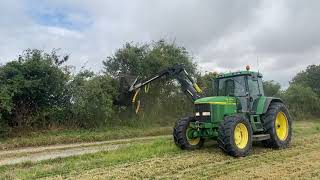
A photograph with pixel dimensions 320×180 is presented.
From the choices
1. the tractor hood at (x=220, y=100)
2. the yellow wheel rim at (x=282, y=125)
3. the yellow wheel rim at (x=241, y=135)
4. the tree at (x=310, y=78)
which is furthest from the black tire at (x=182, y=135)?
the tree at (x=310, y=78)

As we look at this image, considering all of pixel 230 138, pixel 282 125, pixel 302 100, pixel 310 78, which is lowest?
pixel 230 138

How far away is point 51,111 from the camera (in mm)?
21172

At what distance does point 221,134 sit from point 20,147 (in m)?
9.21

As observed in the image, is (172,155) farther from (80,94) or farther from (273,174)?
(80,94)

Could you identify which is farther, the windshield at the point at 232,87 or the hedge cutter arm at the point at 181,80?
the hedge cutter arm at the point at 181,80

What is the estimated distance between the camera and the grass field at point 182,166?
9148 millimetres

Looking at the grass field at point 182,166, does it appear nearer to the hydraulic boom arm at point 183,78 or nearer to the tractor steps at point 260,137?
the tractor steps at point 260,137

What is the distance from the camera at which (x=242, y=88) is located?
1366 cm

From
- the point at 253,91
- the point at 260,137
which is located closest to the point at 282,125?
the point at 260,137

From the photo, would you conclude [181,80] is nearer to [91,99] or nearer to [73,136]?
[91,99]

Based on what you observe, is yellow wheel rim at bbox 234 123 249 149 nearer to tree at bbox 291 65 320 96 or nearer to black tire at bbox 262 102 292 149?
black tire at bbox 262 102 292 149

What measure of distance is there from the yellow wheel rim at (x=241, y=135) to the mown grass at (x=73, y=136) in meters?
8.97

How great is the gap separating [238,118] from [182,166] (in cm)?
285

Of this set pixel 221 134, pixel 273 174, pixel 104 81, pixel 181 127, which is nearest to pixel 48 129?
pixel 104 81
